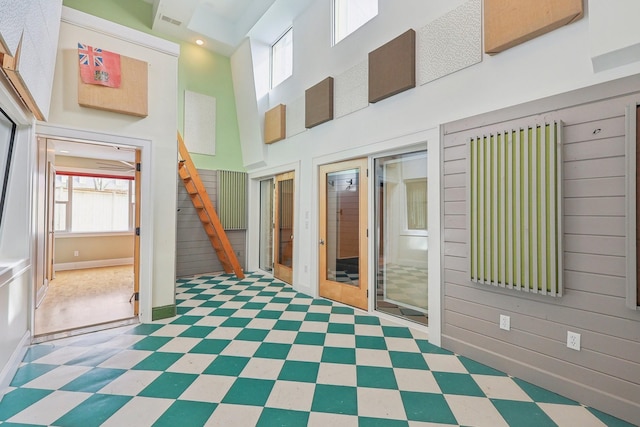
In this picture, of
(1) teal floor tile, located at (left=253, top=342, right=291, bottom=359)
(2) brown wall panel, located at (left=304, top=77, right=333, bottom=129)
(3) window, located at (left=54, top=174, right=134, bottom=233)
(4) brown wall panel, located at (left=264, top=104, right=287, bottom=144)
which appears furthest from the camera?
(3) window, located at (left=54, top=174, right=134, bottom=233)

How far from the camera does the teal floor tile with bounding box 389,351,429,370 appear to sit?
252 cm

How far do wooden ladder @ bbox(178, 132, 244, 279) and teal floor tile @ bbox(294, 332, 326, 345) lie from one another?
3064mm

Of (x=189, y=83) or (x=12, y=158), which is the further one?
(x=189, y=83)

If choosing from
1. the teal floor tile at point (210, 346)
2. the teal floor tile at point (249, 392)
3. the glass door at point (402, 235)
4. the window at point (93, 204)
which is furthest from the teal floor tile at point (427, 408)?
the window at point (93, 204)

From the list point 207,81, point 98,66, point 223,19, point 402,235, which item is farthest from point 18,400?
point 223,19

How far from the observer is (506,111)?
2426 millimetres

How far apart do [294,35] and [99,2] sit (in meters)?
3.71

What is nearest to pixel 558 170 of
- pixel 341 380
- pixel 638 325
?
pixel 638 325

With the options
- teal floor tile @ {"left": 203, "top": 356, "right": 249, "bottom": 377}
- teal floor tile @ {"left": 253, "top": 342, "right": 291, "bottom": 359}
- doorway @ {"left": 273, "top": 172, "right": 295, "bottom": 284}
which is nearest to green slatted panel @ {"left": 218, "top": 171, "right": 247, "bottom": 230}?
doorway @ {"left": 273, "top": 172, "right": 295, "bottom": 284}

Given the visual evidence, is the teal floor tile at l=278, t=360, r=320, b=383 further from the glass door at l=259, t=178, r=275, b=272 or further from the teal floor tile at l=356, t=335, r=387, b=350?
the glass door at l=259, t=178, r=275, b=272

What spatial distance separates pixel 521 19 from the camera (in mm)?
2281

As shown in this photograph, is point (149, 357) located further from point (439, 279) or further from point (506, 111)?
point (506, 111)

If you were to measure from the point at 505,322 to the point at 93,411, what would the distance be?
10.4ft

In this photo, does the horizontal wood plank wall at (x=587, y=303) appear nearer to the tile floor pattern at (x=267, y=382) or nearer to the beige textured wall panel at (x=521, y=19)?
the tile floor pattern at (x=267, y=382)
